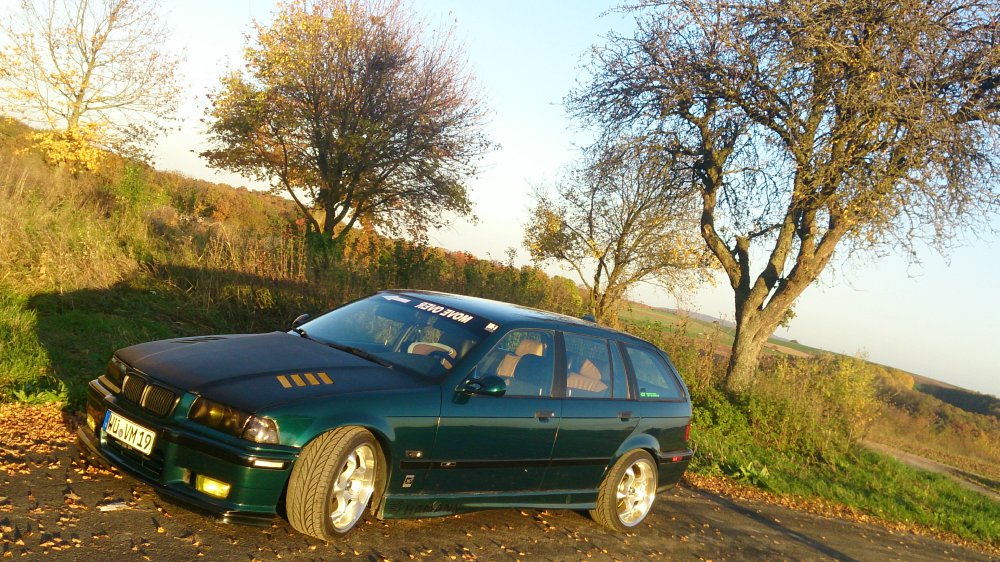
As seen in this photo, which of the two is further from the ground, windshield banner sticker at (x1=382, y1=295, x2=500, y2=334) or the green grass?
windshield banner sticker at (x1=382, y1=295, x2=500, y2=334)

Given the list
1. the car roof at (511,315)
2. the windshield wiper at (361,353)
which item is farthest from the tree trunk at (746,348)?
the windshield wiper at (361,353)

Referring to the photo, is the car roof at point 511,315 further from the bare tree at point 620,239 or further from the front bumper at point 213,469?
the bare tree at point 620,239

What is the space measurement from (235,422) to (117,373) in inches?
45.6

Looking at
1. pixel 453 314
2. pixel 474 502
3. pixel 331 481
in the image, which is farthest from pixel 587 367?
pixel 331 481

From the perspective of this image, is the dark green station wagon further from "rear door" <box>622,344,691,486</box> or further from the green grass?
the green grass

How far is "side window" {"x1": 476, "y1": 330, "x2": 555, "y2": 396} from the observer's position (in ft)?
17.9

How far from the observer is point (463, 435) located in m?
5.10

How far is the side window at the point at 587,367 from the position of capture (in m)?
6.04

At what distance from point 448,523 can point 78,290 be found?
648 cm

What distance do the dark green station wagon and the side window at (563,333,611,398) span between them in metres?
0.01

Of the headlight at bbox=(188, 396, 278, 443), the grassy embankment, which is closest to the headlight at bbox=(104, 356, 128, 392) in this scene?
the headlight at bbox=(188, 396, 278, 443)

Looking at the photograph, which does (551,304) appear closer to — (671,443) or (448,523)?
(671,443)

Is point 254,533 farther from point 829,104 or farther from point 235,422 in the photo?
point 829,104

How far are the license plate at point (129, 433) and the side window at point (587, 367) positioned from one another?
3009 millimetres
